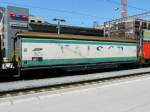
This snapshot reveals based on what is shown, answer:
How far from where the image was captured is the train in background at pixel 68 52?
656 inches

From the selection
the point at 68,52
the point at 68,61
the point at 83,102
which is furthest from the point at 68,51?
the point at 83,102

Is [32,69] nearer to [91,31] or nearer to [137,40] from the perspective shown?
[137,40]

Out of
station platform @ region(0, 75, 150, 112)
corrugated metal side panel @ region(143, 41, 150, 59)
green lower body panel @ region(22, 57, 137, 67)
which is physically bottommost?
station platform @ region(0, 75, 150, 112)

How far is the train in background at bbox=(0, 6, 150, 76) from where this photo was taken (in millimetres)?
16672

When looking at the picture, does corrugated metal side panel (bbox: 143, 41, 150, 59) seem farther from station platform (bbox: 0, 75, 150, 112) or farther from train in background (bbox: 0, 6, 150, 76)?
station platform (bbox: 0, 75, 150, 112)

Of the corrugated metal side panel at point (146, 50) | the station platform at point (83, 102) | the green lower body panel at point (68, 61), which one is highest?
the corrugated metal side panel at point (146, 50)

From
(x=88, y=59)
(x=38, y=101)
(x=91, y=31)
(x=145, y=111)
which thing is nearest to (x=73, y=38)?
(x=88, y=59)

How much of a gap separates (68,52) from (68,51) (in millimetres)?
69

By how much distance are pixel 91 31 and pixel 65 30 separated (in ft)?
26.1

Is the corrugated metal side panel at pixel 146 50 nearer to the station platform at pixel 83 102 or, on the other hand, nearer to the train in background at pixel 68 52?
the train in background at pixel 68 52

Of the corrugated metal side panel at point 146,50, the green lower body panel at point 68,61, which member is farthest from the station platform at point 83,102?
the corrugated metal side panel at point 146,50

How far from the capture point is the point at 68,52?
19.2m

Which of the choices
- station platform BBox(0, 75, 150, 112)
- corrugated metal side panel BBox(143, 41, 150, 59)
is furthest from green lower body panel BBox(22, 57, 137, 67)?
station platform BBox(0, 75, 150, 112)

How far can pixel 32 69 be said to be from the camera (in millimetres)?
17031
